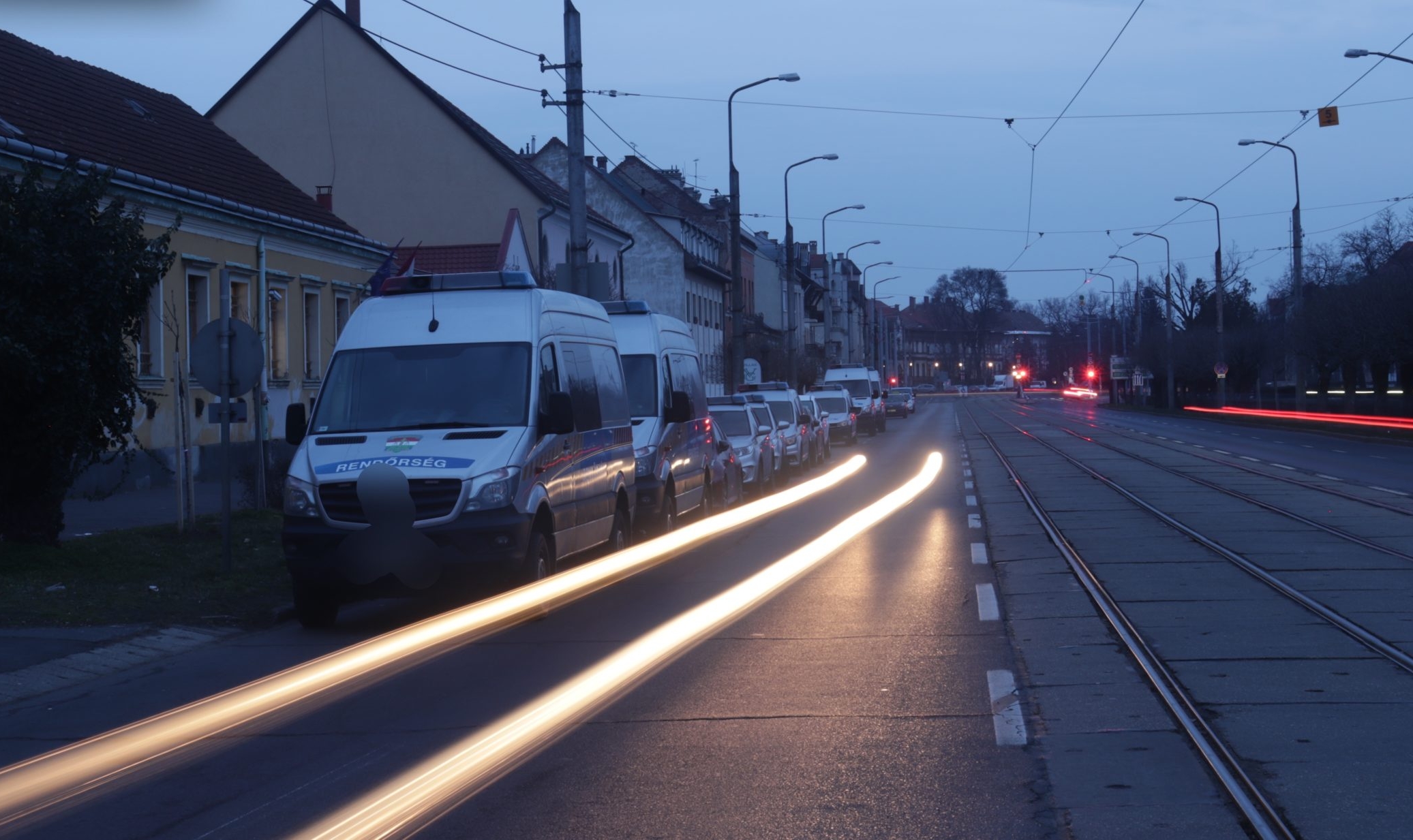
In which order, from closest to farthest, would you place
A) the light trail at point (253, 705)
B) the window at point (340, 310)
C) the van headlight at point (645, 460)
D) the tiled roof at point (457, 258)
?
the light trail at point (253, 705)
the van headlight at point (645, 460)
the window at point (340, 310)
the tiled roof at point (457, 258)

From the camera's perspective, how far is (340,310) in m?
33.3

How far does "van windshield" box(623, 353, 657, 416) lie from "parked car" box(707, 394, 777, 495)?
568 centimetres

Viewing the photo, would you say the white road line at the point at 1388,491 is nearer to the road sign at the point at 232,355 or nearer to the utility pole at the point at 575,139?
the utility pole at the point at 575,139

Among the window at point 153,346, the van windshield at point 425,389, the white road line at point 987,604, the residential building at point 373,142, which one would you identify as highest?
the residential building at point 373,142

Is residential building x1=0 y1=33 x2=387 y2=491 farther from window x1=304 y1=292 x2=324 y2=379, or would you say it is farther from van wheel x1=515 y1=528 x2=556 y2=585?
van wheel x1=515 y1=528 x2=556 y2=585

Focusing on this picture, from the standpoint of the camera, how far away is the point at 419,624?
29.5 feet

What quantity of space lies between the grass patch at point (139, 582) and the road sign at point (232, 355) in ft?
5.75

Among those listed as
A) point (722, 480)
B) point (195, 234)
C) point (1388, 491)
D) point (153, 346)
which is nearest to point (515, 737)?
point (722, 480)

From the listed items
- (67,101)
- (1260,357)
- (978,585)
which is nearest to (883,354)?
(1260,357)

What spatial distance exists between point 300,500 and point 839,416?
34.0 metres

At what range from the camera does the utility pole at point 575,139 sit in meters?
21.8

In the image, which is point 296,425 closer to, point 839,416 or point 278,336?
point 278,336

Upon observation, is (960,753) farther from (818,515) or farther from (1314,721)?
(818,515)

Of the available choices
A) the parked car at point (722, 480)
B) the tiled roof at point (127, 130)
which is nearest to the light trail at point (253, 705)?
the parked car at point (722, 480)
